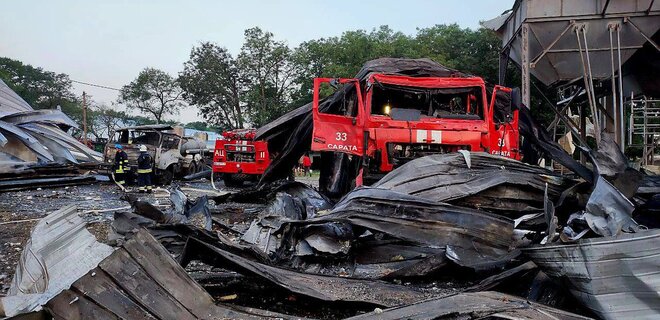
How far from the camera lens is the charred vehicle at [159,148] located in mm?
13953

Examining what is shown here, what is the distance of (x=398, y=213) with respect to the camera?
373 cm

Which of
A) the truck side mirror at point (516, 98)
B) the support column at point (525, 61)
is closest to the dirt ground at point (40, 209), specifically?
the truck side mirror at point (516, 98)

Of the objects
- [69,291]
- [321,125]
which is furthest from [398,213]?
[321,125]

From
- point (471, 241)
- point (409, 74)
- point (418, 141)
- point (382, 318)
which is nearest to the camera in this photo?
point (382, 318)

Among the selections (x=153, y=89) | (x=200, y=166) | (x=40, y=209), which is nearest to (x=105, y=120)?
(x=153, y=89)

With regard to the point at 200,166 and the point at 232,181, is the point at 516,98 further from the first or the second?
the point at 200,166

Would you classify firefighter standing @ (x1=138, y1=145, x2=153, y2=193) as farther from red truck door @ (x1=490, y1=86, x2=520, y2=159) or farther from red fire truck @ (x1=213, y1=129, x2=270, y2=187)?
red truck door @ (x1=490, y1=86, x2=520, y2=159)

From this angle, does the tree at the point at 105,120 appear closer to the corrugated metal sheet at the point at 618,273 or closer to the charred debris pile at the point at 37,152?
the charred debris pile at the point at 37,152

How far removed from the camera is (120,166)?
12.3 m

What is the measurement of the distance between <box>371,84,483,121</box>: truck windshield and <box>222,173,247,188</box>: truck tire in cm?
746

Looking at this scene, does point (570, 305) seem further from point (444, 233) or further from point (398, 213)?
point (398, 213)

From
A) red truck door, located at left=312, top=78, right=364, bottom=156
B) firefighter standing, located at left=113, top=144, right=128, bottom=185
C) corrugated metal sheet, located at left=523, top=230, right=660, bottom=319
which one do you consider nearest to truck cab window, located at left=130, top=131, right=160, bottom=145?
firefighter standing, located at left=113, top=144, right=128, bottom=185

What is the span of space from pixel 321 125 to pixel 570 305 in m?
4.35

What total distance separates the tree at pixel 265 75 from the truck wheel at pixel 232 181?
15865mm
